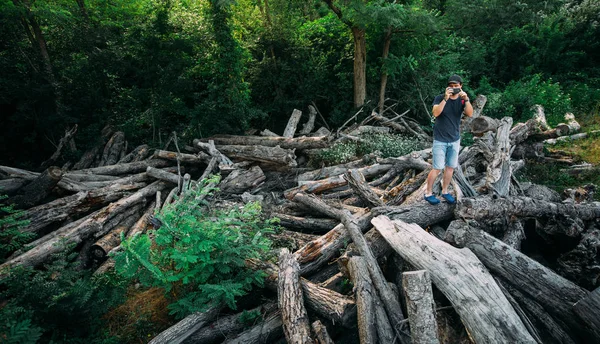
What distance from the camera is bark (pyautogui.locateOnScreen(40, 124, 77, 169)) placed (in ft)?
30.0

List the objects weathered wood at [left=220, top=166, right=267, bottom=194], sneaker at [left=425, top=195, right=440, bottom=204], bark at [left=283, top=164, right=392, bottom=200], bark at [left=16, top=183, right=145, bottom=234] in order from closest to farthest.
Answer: sneaker at [left=425, top=195, right=440, bottom=204], bark at [left=16, top=183, right=145, bottom=234], bark at [left=283, top=164, right=392, bottom=200], weathered wood at [left=220, top=166, right=267, bottom=194]

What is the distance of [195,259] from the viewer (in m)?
3.38

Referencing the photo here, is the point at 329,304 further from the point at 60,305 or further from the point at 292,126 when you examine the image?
the point at 292,126

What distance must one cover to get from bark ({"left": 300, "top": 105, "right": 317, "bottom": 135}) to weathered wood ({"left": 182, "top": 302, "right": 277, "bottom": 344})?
305 inches

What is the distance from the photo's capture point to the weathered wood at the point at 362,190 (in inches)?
211

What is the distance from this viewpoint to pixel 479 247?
3723 mm

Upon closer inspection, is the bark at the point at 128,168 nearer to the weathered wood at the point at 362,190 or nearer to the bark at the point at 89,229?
the bark at the point at 89,229

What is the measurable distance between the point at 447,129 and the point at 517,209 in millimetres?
1469

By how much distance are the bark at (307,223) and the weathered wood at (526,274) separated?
2.03m

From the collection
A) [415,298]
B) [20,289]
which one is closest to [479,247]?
[415,298]

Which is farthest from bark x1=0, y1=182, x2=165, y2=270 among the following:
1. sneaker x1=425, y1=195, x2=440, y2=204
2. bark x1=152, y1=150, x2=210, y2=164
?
sneaker x1=425, y1=195, x2=440, y2=204

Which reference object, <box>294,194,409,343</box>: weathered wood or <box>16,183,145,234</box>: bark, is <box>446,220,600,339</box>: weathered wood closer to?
<box>294,194,409,343</box>: weathered wood

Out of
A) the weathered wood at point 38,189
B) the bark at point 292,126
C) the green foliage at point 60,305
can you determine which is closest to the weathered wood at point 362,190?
the green foliage at point 60,305

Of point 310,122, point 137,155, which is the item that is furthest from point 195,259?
point 310,122
